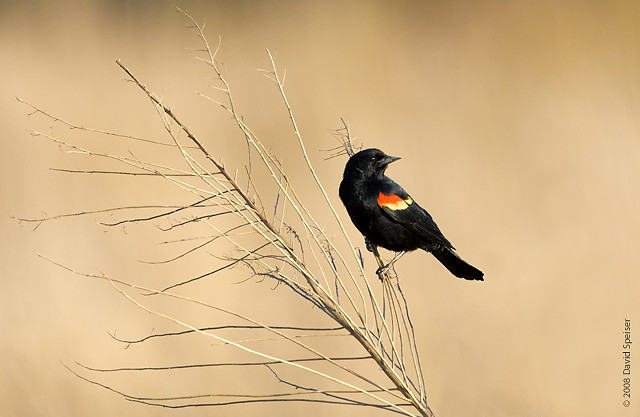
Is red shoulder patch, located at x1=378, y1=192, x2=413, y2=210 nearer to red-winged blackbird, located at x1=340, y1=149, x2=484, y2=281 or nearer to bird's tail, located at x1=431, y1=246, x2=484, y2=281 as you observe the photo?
red-winged blackbird, located at x1=340, y1=149, x2=484, y2=281

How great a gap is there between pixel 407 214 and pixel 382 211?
109mm

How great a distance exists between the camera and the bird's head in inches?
103

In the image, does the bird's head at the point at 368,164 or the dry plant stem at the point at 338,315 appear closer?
the dry plant stem at the point at 338,315

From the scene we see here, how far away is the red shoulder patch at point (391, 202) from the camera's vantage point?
2602 millimetres

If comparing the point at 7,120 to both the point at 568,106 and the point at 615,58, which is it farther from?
the point at 615,58

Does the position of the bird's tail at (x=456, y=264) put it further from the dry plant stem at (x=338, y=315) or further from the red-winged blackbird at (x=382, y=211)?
the dry plant stem at (x=338, y=315)

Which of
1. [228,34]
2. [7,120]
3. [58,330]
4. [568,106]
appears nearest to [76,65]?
[7,120]

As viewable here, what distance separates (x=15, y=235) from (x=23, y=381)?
882mm

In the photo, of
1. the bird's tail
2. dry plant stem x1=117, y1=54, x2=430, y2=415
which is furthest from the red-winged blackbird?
dry plant stem x1=117, y1=54, x2=430, y2=415

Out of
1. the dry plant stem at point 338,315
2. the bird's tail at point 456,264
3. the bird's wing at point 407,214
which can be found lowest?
the dry plant stem at point 338,315

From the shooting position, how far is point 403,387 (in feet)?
4.76

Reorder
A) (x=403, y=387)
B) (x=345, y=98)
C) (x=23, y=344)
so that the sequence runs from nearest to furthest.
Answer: (x=403, y=387) < (x=23, y=344) < (x=345, y=98)

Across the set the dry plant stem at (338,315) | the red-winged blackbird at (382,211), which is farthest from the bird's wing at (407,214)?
the dry plant stem at (338,315)

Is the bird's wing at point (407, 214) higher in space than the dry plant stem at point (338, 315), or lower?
higher
